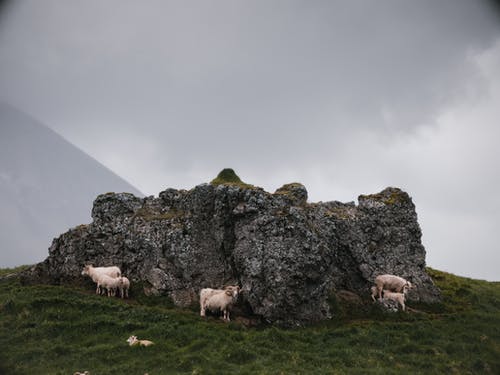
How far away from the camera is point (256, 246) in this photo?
25297mm

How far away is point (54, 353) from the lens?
18.7m

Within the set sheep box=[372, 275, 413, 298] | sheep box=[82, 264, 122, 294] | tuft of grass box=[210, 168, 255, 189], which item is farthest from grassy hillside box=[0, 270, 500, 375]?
tuft of grass box=[210, 168, 255, 189]

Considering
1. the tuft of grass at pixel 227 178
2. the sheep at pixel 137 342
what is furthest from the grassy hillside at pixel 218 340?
the tuft of grass at pixel 227 178

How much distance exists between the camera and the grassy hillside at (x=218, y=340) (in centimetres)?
1780

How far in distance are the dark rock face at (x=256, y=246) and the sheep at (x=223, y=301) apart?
4.17 ft

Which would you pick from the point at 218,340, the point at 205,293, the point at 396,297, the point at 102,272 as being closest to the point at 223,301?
the point at 205,293

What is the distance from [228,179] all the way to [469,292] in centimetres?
2207

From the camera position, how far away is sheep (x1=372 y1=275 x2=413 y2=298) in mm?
26281

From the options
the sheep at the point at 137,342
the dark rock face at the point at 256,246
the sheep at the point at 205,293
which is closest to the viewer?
the sheep at the point at 137,342

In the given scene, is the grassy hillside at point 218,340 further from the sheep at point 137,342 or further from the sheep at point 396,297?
A: the sheep at point 396,297

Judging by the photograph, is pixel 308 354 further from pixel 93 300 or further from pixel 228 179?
pixel 228 179

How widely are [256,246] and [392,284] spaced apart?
10.3 meters

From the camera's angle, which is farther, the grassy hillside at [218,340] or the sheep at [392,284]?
the sheep at [392,284]

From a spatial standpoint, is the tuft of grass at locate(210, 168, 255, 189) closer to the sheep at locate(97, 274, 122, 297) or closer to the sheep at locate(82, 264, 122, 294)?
the sheep at locate(82, 264, 122, 294)
